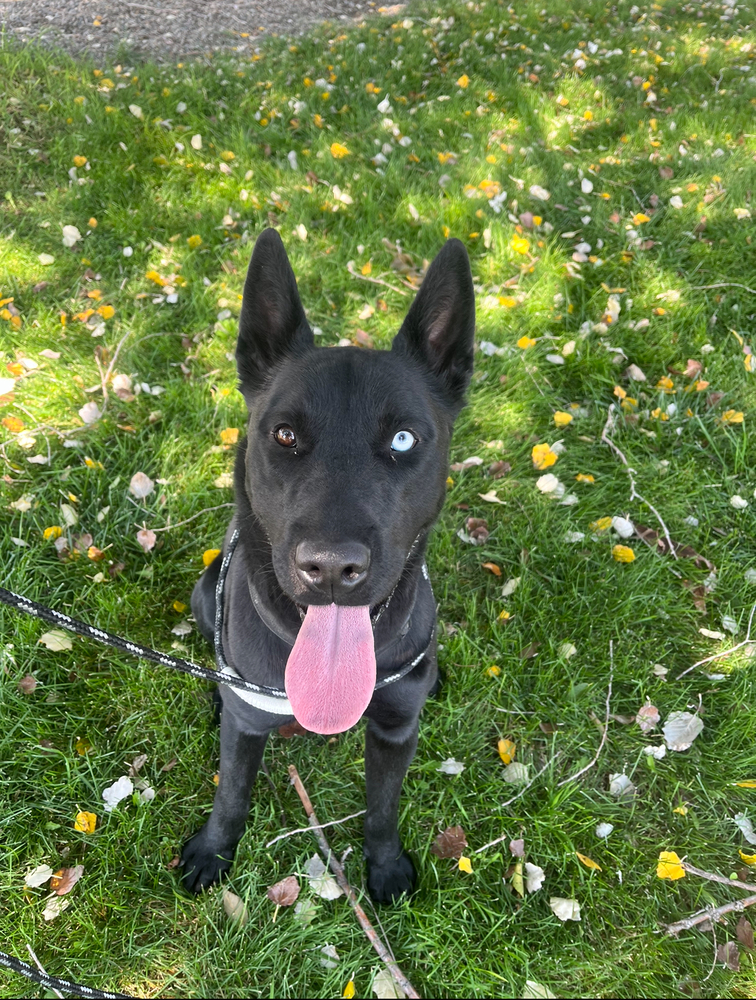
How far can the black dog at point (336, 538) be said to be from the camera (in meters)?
1.54

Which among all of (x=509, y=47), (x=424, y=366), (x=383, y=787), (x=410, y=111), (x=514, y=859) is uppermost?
(x=509, y=47)

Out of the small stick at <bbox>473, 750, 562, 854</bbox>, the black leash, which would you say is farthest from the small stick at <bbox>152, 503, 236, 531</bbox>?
the small stick at <bbox>473, 750, 562, 854</bbox>

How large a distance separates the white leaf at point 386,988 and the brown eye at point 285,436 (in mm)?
1767

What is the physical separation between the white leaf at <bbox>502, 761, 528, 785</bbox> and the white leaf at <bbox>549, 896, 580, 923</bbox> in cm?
41

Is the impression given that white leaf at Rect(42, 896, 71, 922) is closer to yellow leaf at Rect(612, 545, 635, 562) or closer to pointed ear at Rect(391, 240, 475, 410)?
pointed ear at Rect(391, 240, 475, 410)

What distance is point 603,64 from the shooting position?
21.3 ft

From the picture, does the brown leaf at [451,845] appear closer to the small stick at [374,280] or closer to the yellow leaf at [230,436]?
the yellow leaf at [230,436]

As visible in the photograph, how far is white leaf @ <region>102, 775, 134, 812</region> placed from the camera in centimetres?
221

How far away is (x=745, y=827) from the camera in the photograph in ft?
7.58

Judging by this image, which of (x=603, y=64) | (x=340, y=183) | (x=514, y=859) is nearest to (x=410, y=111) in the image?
(x=340, y=183)

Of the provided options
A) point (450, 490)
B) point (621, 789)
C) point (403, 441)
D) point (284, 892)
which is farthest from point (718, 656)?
point (284, 892)

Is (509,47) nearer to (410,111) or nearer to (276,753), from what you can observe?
(410,111)

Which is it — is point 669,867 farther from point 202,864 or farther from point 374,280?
point 374,280

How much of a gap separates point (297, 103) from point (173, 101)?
1079 mm
